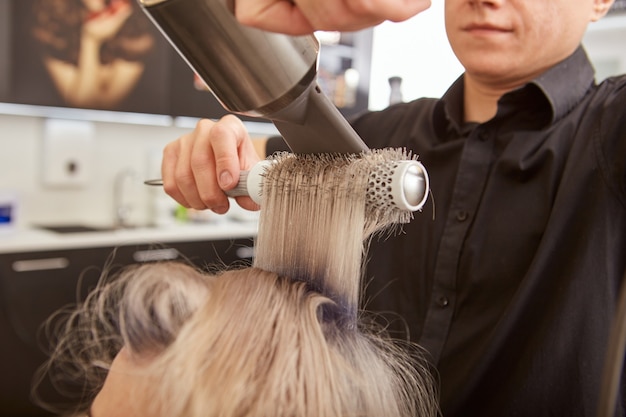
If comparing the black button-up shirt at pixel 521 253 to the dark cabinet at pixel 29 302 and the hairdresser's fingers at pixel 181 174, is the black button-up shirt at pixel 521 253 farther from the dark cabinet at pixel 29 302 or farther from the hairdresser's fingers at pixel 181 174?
the dark cabinet at pixel 29 302

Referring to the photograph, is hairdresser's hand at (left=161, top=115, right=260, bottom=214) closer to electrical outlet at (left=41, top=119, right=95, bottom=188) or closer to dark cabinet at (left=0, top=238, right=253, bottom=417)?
dark cabinet at (left=0, top=238, right=253, bottom=417)

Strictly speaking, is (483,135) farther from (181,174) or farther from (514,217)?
(181,174)

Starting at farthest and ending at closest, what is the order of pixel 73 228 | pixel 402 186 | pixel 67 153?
pixel 67 153 < pixel 73 228 < pixel 402 186

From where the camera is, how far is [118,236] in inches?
112

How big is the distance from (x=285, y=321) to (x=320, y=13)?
348 mm

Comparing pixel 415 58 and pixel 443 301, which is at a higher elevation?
pixel 415 58

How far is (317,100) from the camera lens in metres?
0.69

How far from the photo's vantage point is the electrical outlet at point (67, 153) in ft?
10.1

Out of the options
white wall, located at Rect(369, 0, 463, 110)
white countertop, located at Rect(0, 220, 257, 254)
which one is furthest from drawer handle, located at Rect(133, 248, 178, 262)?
white wall, located at Rect(369, 0, 463, 110)

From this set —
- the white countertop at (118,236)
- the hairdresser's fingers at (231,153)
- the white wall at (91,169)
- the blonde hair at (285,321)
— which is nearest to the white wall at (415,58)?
the white countertop at (118,236)

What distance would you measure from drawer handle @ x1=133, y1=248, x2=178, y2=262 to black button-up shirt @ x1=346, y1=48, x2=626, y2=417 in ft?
6.36

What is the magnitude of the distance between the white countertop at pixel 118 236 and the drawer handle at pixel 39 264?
0.17 feet

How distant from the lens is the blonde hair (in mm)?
640

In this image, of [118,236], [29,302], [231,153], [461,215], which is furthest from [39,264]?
[461,215]
